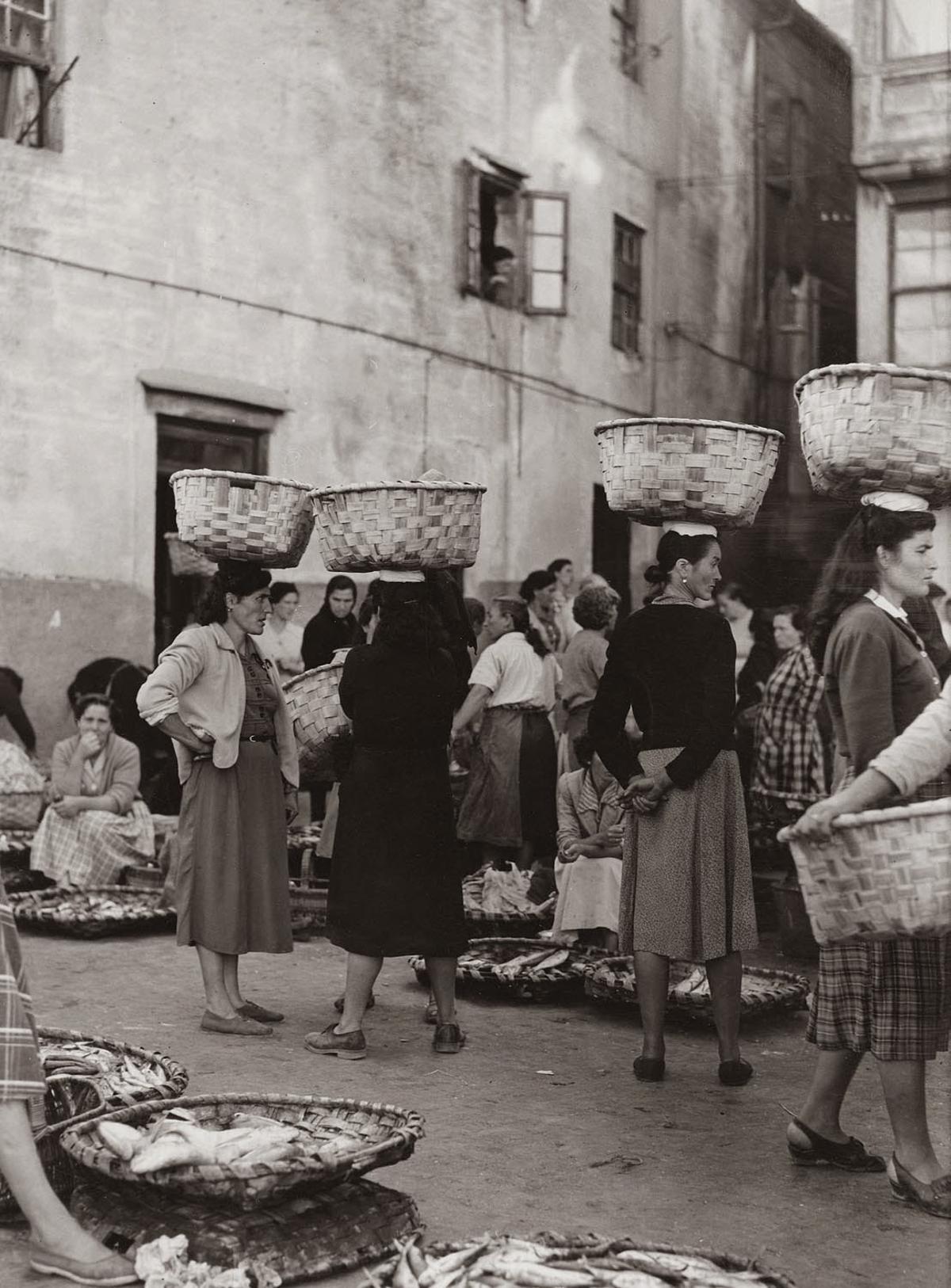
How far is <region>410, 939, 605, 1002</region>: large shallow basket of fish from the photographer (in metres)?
6.73

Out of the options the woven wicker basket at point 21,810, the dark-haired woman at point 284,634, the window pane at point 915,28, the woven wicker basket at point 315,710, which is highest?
→ the window pane at point 915,28

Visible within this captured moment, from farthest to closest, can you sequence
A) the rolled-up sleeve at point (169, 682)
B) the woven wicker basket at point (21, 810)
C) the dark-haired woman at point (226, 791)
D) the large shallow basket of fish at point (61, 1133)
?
the woven wicker basket at point (21, 810)
the dark-haired woman at point (226, 791)
the rolled-up sleeve at point (169, 682)
the large shallow basket of fish at point (61, 1133)

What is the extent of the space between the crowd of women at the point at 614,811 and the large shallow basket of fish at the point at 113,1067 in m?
0.68

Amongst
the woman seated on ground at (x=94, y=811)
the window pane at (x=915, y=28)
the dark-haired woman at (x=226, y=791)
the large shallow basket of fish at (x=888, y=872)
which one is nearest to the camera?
the large shallow basket of fish at (x=888, y=872)

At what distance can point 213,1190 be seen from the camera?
368 centimetres

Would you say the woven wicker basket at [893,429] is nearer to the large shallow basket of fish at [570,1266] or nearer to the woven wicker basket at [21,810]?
the large shallow basket of fish at [570,1266]

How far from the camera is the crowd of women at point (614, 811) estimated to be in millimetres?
4156

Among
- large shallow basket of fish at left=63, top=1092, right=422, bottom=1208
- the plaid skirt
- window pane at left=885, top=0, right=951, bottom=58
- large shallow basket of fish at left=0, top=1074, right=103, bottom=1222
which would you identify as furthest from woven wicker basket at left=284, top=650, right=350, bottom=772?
window pane at left=885, top=0, right=951, bottom=58

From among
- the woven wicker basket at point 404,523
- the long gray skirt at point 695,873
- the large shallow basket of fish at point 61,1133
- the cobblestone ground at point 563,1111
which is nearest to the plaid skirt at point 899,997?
the cobblestone ground at point 563,1111

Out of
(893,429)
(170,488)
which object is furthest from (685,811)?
(170,488)

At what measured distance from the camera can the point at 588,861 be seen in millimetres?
7305

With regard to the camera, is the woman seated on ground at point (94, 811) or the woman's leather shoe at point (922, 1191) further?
the woman seated on ground at point (94, 811)

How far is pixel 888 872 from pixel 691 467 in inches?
83.8

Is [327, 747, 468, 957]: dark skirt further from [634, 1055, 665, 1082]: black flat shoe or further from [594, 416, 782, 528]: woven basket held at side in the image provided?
[594, 416, 782, 528]: woven basket held at side
